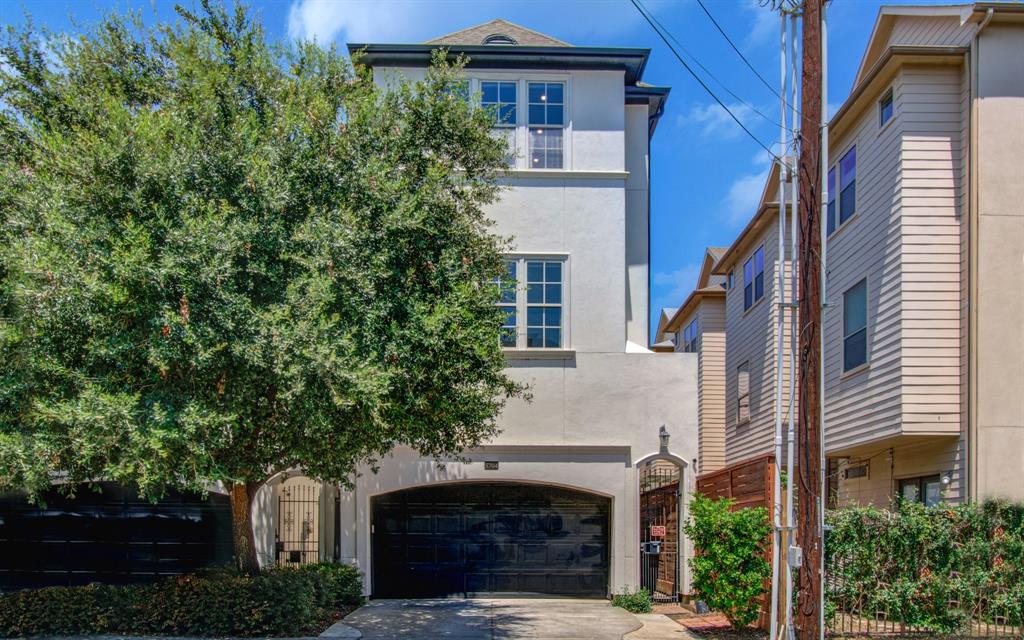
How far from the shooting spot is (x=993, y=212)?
14.3 m

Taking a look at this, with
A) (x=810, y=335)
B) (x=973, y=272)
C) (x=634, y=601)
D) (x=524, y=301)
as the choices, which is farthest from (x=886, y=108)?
(x=634, y=601)

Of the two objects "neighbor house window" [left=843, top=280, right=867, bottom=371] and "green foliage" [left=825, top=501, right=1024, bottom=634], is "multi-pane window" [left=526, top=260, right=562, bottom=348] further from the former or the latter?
"green foliage" [left=825, top=501, right=1024, bottom=634]

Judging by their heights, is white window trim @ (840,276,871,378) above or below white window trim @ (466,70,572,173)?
below

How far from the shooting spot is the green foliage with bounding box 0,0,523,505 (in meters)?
10.3

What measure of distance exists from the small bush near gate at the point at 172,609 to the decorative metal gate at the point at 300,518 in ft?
16.8

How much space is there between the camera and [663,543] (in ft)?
62.8

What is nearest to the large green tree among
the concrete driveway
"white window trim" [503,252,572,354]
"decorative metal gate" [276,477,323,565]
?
the concrete driveway

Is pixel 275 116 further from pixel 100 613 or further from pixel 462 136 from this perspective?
pixel 100 613

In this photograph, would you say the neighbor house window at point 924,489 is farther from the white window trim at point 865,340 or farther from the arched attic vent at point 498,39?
the arched attic vent at point 498,39

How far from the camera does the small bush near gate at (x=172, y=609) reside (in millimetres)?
13219

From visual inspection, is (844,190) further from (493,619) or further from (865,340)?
(493,619)

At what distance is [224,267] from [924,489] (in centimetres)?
1185

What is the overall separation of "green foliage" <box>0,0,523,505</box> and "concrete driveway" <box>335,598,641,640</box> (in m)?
3.22

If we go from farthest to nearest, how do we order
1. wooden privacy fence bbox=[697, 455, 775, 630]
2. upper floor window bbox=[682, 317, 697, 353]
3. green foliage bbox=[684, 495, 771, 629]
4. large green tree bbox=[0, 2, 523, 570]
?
upper floor window bbox=[682, 317, 697, 353] → wooden privacy fence bbox=[697, 455, 775, 630] → green foliage bbox=[684, 495, 771, 629] → large green tree bbox=[0, 2, 523, 570]
